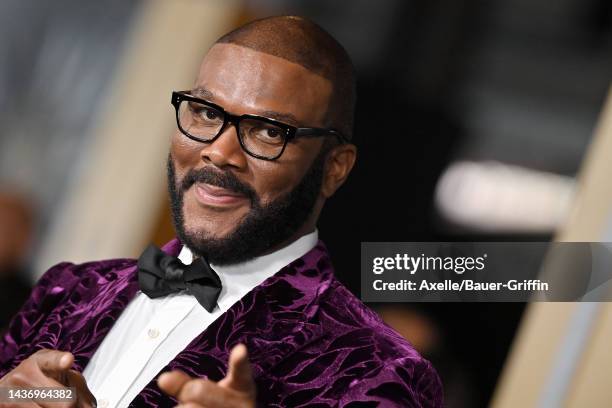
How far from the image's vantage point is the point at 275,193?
1126mm

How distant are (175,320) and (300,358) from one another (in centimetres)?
16

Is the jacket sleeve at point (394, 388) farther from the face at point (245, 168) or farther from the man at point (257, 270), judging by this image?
the face at point (245, 168)

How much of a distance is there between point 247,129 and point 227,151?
37 millimetres

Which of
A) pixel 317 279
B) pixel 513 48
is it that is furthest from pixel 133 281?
pixel 513 48

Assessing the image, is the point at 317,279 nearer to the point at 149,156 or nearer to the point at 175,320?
the point at 175,320

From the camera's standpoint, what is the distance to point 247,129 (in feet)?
3.62

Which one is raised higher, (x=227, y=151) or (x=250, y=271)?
(x=227, y=151)

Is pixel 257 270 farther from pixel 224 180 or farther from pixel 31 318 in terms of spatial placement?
pixel 31 318

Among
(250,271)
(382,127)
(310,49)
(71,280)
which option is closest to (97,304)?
(71,280)

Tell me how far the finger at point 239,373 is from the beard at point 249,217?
24 cm

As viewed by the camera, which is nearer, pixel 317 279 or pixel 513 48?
pixel 317 279

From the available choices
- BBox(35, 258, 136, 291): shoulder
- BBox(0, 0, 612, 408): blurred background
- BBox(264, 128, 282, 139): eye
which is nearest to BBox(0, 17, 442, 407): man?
BBox(264, 128, 282, 139): eye

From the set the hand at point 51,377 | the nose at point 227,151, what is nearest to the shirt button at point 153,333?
the hand at point 51,377

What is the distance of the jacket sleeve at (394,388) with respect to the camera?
3.41ft
